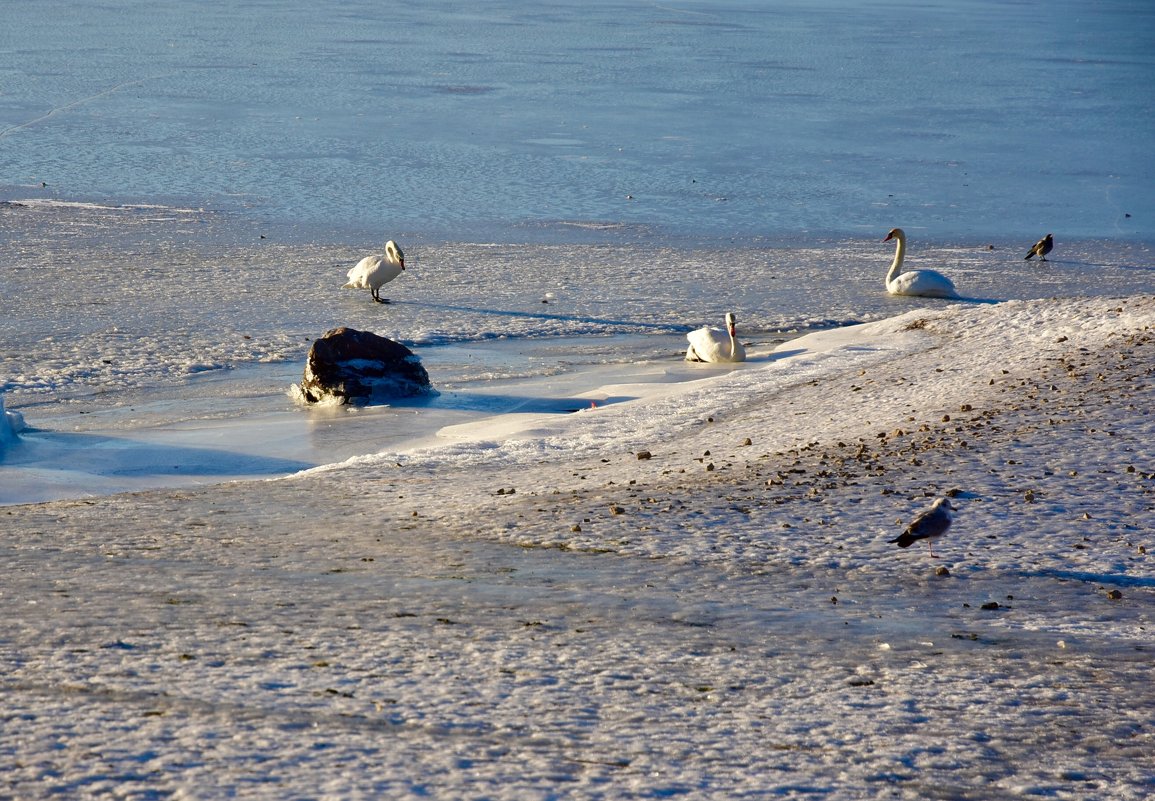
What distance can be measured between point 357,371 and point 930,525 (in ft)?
17.1

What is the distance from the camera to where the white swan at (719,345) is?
10.7 metres

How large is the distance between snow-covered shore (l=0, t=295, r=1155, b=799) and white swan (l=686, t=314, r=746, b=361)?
2505mm

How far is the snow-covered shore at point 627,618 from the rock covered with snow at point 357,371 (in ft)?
6.15

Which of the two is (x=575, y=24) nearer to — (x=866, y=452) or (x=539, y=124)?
(x=539, y=124)

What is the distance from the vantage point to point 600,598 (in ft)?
17.4

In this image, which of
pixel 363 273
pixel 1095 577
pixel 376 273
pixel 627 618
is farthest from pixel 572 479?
pixel 363 273

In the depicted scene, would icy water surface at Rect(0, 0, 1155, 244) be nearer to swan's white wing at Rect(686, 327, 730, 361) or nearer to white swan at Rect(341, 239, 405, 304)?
white swan at Rect(341, 239, 405, 304)

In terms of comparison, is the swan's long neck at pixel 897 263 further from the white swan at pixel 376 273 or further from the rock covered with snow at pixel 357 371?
the rock covered with snow at pixel 357 371

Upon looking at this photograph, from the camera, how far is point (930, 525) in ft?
17.6

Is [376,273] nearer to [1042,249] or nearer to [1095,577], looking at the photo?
[1042,249]

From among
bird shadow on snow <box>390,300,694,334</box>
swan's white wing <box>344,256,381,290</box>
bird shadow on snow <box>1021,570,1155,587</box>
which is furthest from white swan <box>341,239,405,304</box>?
bird shadow on snow <box>1021,570,1155,587</box>

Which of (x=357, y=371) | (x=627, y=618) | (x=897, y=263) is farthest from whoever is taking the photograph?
(x=897, y=263)

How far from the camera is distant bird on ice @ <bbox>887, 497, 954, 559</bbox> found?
5305 mm

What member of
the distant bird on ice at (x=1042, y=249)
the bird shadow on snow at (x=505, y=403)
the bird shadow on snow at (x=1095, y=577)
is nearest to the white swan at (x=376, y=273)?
the bird shadow on snow at (x=505, y=403)
